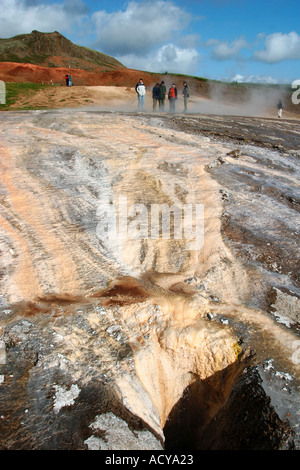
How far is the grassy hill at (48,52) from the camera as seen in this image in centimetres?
4556

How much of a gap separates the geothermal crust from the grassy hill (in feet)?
140

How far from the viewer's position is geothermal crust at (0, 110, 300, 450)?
2.56m

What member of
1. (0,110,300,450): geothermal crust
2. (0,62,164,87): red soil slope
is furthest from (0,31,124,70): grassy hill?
(0,110,300,450): geothermal crust

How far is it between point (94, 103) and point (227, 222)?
14.1 m

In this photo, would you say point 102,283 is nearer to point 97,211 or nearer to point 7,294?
point 7,294

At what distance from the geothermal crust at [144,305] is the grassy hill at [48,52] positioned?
140 feet

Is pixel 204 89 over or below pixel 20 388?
over

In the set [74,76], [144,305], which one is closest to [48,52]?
[74,76]

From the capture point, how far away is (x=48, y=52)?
49500 mm

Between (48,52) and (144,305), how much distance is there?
5525cm

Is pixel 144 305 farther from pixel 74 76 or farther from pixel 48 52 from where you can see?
pixel 48 52

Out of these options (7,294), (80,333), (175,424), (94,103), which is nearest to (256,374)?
(175,424)

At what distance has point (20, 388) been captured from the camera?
2.60m

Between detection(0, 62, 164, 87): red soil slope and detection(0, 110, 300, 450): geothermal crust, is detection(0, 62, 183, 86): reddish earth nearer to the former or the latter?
detection(0, 62, 164, 87): red soil slope
